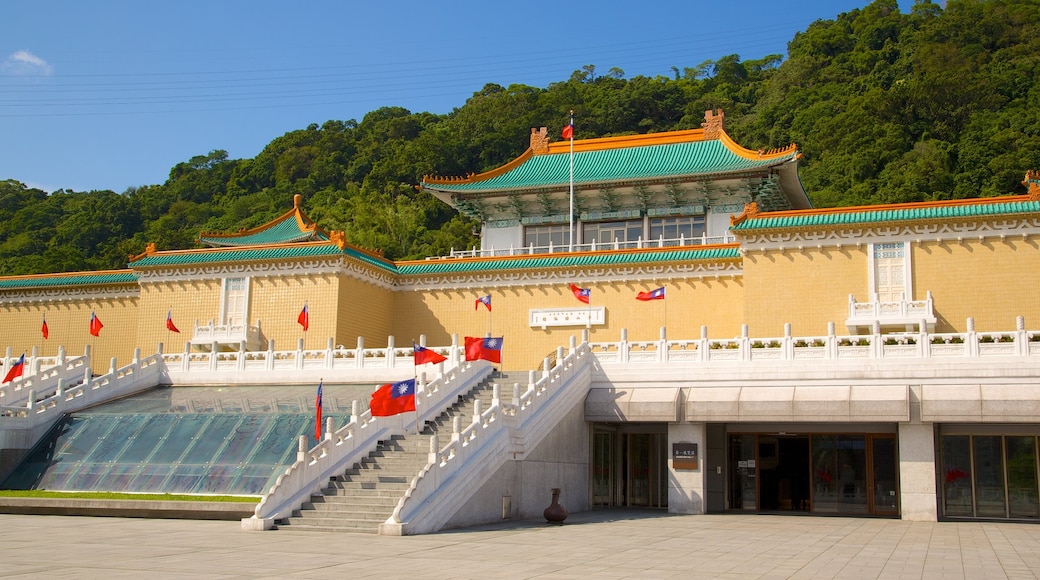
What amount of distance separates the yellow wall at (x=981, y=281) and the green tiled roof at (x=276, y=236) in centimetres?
2191

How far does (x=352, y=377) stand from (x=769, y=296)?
39.5 ft

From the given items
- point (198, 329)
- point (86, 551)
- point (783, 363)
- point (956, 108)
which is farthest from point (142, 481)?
point (956, 108)

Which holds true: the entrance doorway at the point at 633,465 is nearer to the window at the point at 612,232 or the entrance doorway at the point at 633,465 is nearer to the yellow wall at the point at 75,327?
the window at the point at 612,232

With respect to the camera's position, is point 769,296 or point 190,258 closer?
point 769,296

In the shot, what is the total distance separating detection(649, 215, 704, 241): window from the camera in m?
35.3

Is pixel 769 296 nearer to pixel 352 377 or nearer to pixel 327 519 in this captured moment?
pixel 352 377

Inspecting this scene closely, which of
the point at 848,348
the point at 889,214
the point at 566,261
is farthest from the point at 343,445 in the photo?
the point at 889,214

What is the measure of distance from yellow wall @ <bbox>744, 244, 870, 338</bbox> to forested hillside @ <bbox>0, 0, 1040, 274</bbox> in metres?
33.6

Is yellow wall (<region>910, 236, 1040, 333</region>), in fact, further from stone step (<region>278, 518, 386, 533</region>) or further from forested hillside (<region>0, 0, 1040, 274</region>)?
forested hillside (<region>0, 0, 1040, 274</region>)

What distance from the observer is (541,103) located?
278 ft

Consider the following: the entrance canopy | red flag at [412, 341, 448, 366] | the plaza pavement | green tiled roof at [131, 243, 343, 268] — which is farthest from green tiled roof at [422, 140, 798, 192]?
the plaza pavement

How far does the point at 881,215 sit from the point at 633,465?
32.7 feet

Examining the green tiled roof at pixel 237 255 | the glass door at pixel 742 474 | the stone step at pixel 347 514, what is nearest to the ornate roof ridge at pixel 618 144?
the green tiled roof at pixel 237 255

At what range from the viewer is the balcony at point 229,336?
1241 inches
